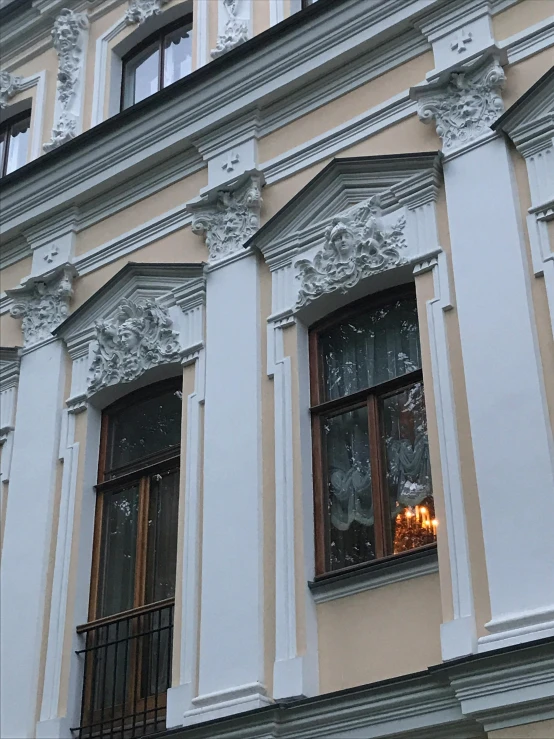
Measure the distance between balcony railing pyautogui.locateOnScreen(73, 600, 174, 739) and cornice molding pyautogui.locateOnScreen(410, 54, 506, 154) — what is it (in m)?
4.50

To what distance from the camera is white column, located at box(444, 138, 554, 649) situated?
7582 millimetres

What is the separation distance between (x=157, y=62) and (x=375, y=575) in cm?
703

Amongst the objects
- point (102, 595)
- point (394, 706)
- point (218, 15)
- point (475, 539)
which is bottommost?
point (394, 706)

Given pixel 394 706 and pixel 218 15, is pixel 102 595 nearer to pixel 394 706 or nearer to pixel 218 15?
pixel 394 706

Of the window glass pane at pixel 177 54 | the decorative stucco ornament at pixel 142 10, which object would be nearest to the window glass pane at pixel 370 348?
the window glass pane at pixel 177 54

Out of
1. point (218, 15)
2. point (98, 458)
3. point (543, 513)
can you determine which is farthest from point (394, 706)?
point (218, 15)

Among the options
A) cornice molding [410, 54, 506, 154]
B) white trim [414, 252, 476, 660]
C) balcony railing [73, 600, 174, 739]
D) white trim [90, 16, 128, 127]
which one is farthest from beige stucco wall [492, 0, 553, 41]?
balcony railing [73, 600, 174, 739]

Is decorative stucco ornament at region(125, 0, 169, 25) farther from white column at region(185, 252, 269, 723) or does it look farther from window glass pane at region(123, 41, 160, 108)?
white column at region(185, 252, 269, 723)

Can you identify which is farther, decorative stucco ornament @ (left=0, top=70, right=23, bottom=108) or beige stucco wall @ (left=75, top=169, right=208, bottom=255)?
decorative stucco ornament @ (left=0, top=70, right=23, bottom=108)

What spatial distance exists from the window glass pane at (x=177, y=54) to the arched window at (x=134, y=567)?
376cm

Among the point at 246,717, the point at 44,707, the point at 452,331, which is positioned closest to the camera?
the point at 246,717

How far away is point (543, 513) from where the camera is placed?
7688 mm

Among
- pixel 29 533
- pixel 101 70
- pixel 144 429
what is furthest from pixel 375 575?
pixel 101 70

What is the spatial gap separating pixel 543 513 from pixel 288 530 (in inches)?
84.3
